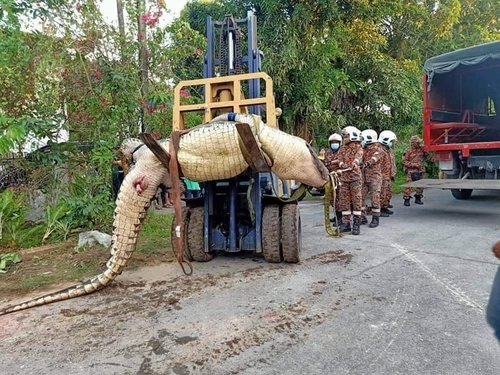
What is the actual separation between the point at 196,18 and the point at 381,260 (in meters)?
10.5

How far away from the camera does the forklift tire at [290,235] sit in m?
4.82

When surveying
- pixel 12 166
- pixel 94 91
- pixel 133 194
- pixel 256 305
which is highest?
pixel 94 91

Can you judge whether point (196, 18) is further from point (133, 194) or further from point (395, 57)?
point (133, 194)

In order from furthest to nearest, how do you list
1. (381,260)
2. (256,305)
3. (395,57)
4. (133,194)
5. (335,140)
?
(395,57)
(335,140)
(381,260)
(133,194)
(256,305)

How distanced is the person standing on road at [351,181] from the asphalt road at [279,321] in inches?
54.8

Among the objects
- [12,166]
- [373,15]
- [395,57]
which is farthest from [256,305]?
[395,57]

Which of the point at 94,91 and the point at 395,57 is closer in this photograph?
the point at 94,91

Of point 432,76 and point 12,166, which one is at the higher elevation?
point 432,76

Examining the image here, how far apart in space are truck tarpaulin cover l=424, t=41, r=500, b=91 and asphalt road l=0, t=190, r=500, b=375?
4.08 metres

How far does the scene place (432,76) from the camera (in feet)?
28.2

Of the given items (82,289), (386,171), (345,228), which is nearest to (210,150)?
(82,289)

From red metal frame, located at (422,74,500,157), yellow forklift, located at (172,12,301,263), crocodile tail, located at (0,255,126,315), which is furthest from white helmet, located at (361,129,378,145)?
crocodile tail, located at (0,255,126,315)

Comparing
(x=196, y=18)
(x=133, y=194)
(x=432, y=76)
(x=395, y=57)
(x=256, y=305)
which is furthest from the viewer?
(x=395, y=57)

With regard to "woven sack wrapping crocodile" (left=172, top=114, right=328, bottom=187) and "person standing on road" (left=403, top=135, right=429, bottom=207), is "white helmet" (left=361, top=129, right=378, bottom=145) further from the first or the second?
"woven sack wrapping crocodile" (left=172, top=114, right=328, bottom=187)
